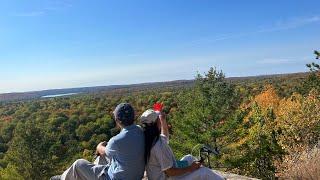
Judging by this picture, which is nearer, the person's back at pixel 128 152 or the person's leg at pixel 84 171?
the person's back at pixel 128 152

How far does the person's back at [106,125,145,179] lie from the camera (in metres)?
5.11

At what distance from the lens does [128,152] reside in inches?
201

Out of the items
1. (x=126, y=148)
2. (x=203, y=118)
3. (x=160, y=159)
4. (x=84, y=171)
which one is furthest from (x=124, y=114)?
(x=203, y=118)

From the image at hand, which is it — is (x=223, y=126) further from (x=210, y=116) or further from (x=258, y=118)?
(x=258, y=118)

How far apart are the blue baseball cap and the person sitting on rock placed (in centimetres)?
14

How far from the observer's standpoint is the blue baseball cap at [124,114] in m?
5.08

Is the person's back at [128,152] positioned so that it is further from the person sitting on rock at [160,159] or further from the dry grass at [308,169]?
the dry grass at [308,169]

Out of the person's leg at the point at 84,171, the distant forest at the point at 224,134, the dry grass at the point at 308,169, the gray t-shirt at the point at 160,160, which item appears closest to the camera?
the gray t-shirt at the point at 160,160

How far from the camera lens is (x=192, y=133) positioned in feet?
89.6

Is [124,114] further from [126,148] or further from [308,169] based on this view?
[308,169]

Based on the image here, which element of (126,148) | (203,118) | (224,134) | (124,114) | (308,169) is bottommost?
(224,134)

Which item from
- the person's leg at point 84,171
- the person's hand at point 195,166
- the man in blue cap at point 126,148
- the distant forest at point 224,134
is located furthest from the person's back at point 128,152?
the distant forest at point 224,134

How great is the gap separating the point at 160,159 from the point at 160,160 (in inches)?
0.4

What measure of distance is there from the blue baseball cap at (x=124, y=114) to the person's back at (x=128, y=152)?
0.07 metres
